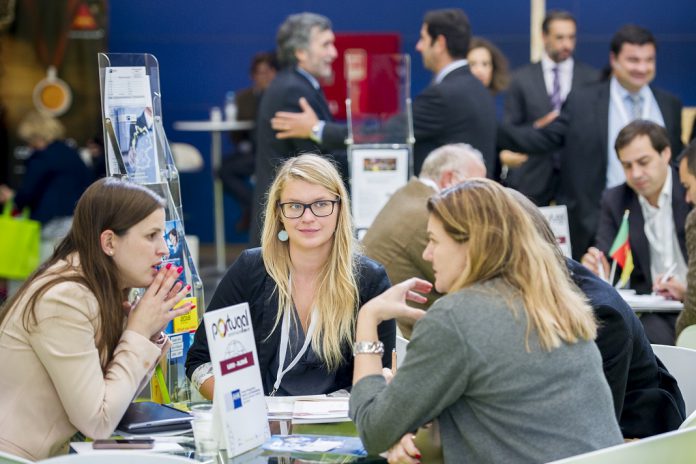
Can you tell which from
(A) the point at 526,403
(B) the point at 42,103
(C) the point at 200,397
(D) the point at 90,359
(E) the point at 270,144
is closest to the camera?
(A) the point at 526,403

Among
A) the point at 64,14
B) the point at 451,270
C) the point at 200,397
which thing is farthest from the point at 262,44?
the point at 451,270

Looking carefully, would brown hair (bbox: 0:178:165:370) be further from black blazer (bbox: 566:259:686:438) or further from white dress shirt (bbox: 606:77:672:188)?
white dress shirt (bbox: 606:77:672:188)

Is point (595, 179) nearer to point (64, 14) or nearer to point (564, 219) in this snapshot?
point (564, 219)

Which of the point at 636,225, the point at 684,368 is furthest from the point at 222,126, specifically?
the point at 684,368

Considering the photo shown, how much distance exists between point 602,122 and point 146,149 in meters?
3.44

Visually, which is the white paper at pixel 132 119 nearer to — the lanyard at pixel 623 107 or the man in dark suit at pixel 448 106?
the man in dark suit at pixel 448 106

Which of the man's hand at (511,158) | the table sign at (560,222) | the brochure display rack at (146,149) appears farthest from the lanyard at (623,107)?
the brochure display rack at (146,149)

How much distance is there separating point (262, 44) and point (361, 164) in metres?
5.67

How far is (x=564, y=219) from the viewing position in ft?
14.6

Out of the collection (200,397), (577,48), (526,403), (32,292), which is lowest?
(200,397)

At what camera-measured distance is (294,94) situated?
573cm

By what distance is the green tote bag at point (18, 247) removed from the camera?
735cm

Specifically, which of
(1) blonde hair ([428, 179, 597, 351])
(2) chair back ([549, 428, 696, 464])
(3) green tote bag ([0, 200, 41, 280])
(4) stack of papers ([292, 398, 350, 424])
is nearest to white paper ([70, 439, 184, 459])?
(4) stack of papers ([292, 398, 350, 424])

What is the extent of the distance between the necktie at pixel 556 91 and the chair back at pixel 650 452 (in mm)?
4911
